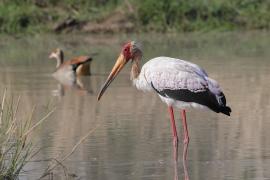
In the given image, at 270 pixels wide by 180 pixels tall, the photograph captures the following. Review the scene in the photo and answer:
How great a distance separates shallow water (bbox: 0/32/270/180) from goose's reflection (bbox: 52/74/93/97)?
0.8 inches

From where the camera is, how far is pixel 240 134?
10.5 m

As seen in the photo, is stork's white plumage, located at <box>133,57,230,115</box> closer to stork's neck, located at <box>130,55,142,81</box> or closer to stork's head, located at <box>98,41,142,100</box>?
stork's neck, located at <box>130,55,142,81</box>

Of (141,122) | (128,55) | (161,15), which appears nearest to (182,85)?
(128,55)

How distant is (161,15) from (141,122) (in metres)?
15.8

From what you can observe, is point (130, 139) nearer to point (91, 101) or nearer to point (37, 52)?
point (91, 101)

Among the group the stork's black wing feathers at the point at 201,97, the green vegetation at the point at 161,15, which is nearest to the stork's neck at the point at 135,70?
the stork's black wing feathers at the point at 201,97

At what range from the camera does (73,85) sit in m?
17.0

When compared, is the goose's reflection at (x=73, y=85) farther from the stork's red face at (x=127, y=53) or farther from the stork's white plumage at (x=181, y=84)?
the stork's white plumage at (x=181, y=84)

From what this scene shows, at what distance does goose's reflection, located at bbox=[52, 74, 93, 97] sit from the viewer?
1552 cm

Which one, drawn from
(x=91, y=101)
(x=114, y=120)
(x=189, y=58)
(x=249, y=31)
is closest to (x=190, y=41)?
(x=249, y=31)

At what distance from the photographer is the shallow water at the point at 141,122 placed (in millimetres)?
8859

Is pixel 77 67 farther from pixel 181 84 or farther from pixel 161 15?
pixel 161 15

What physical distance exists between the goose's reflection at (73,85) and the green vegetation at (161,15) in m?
9.10

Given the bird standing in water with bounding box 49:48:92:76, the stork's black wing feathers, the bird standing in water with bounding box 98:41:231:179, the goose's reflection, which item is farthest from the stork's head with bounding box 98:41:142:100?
the bird standing in water with bounding box 49:48:92:76
